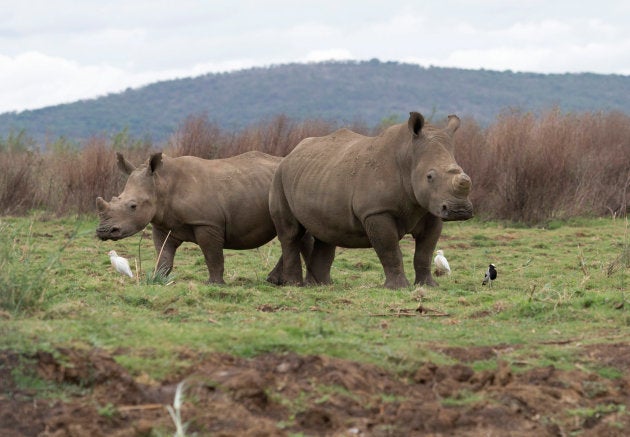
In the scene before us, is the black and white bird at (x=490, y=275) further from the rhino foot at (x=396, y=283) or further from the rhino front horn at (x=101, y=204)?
the rhino front horn at (x=101, y=204)

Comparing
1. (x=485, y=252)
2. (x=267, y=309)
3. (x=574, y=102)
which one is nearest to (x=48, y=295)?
(x=267, y=309)

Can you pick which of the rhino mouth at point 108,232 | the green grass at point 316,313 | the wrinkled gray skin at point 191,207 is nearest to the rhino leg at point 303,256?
the green grass at point 316,313

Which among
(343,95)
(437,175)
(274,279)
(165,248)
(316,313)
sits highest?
(343,95)

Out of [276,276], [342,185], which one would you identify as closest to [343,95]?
[276,276]

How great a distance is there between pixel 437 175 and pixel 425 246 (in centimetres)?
104

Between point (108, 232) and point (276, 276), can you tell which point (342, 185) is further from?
point (108, 232)

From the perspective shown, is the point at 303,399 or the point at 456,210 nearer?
the point at 303,399

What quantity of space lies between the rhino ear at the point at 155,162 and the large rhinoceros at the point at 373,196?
1239mm

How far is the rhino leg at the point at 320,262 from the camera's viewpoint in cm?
1205

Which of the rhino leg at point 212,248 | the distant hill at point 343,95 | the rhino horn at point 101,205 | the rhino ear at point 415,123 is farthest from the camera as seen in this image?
the distant hill at point 343,95

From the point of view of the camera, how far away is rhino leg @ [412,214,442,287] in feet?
37.3

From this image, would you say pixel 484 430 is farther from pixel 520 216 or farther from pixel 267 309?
pixel 520 216

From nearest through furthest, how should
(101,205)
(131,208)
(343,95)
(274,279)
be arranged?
(101,205), (131,208), (274,279), (343,95)

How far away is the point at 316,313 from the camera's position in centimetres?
879
